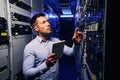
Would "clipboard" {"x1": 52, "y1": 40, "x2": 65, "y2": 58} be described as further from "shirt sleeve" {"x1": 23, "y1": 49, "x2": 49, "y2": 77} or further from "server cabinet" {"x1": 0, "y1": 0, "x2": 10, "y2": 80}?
"server cabinet" {"x1": 0, "y1": 0, "x2": 10, "y2": 80}

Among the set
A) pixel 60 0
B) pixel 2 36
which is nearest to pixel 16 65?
pixel 2 36

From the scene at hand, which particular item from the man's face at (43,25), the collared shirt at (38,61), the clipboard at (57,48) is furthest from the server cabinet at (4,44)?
the clipboard at (57,48)

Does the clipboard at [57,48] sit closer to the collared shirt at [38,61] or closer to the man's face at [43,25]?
the collared shirt at [38,61]

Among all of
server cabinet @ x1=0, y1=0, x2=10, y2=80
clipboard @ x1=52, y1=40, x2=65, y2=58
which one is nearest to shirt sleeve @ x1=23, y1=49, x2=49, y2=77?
clipboard @ x1=52, y1=40, x2=65, y2=58

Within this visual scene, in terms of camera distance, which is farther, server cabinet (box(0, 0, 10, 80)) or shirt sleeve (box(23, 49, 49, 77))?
server cabinet (box(0, 0, 10, 80))

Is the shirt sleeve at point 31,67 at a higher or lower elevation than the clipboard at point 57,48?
lower

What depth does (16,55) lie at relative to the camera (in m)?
3.27

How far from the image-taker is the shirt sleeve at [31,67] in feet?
8.02

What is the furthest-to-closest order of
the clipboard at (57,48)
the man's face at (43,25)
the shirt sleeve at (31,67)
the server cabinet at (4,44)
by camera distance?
the man's face at (43,25), the server cabinet at (4,44), the shirt sleeve at (31,67), the clipboard at (57,48)

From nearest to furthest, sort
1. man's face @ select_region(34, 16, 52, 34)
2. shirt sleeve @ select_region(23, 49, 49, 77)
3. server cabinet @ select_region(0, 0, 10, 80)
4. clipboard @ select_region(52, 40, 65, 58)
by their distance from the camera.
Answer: clipboard @ select_region(52, 40, 65, 58)
shirt sleeve @ select_region(23, 49, 49, 77)
server cabinet @ select_region(0, 0, 10, 80)
man's face @ select_region(34, 16, 52, 34)

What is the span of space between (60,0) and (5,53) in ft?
25.1

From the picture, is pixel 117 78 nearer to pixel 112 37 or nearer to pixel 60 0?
pixel 112 37

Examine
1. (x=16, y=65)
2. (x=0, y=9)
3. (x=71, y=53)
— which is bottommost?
(x=16, y=65)

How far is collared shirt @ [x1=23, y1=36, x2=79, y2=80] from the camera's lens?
2479 mm
